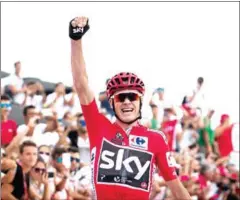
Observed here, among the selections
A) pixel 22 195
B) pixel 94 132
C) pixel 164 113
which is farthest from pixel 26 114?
pixel 94 132

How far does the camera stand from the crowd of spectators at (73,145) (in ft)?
31.8

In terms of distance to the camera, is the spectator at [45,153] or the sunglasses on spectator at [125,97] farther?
the spectator at [45,153]

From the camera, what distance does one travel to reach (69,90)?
47.9 ft

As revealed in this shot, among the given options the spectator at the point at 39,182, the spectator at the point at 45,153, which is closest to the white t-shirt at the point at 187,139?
the spectator at the point at 45,153

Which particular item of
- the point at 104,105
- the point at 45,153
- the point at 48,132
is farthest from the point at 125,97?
the point at 104,105

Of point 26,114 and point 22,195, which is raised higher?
point 26,114

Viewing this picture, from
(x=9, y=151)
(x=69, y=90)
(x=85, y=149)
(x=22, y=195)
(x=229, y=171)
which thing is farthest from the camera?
(x=229, y=171)

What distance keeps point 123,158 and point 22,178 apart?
3079 millimetres

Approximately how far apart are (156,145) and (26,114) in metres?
5.71

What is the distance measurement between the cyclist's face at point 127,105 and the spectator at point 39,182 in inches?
154

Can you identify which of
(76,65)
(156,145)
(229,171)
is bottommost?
(229,171)

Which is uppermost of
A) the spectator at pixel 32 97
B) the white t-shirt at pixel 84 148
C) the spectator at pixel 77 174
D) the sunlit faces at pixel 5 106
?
the spectator at pixel 32 97

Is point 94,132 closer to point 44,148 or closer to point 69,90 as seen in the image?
point 44,148

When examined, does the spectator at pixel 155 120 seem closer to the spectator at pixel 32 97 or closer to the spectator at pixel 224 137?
the spectator at pixel 32 97
